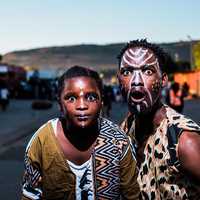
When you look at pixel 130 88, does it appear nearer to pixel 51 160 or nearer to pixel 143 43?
pixel 143 43

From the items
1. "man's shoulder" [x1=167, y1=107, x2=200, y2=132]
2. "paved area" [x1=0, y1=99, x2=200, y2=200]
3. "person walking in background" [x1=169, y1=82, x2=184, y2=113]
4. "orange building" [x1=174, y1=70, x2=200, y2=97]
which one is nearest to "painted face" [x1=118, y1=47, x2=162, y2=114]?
"man's shoulder" [x1=167, y1=107, x2=200, y2=132]

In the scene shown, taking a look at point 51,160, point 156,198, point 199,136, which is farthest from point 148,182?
point 51,160

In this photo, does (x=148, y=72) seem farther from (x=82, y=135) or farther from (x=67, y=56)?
(x=67, y=56)

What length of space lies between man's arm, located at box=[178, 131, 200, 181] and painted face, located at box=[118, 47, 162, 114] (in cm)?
29

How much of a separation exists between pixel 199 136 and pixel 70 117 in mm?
A: 543

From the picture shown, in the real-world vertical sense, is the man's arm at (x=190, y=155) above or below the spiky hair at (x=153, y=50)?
below

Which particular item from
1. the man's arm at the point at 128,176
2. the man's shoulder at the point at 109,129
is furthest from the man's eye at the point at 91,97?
the man's arm at the point at 128,176

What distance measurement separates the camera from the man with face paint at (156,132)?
2.77 meters

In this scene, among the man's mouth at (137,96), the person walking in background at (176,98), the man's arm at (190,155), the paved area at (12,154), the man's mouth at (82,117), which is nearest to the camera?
the man's mouth at (82,117)

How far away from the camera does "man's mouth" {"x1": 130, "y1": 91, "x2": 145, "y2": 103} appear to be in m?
2.95

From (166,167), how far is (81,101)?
1.57 feet

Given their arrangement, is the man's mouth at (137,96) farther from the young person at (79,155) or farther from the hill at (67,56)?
the hill at (67,56)

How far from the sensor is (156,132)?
2.95 m

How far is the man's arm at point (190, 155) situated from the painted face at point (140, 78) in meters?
0.29
